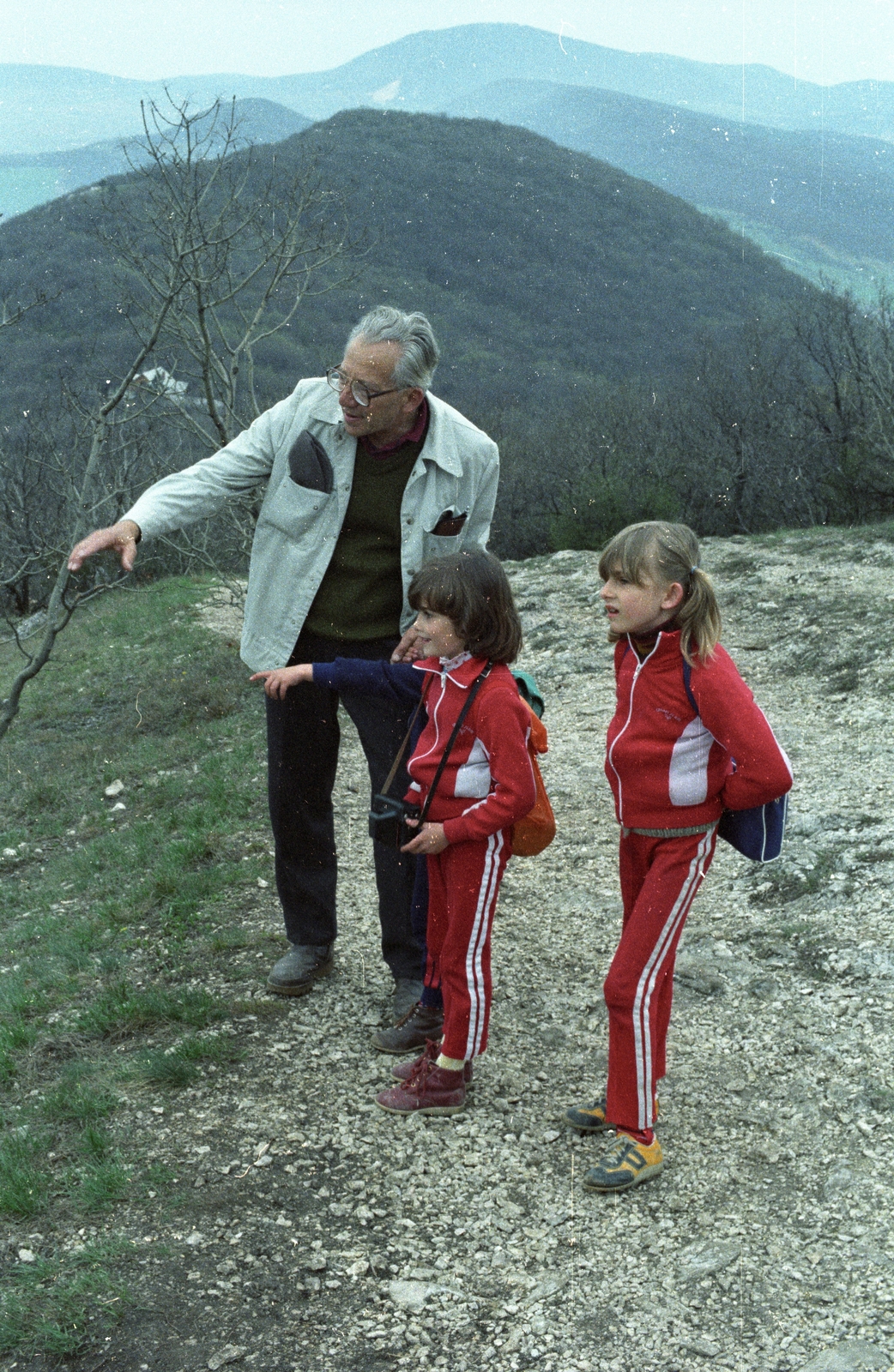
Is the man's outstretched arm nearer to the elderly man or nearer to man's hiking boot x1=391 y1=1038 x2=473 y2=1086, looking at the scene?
the elderly man

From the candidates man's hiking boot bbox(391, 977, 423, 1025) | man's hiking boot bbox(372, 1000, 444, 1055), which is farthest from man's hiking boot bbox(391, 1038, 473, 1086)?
man's hiking boot bbox(391, 977, 423, 1025)

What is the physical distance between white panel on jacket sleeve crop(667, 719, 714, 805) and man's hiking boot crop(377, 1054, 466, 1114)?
117cm

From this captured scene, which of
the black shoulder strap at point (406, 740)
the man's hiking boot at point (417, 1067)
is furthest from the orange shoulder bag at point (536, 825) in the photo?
the man's hiking boot at point (417, 1067)

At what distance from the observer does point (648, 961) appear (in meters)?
2.71

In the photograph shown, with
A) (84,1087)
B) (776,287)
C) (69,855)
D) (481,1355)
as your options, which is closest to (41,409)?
(69,855)

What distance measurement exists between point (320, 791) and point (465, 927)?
0.96 m

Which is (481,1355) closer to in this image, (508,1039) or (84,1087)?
(508,1039)

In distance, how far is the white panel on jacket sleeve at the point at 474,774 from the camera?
289cm

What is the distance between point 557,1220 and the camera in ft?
9.28

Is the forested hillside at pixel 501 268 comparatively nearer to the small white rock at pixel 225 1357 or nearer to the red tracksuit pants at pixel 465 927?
the red tracksuit pants at pixel 465 927

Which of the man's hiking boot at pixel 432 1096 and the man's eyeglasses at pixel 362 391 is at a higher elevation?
the man's eyeglasses at pixel 362 391

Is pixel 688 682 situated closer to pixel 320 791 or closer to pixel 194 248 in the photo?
pixel 320 791

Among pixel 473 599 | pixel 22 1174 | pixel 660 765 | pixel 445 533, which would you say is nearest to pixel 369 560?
pixel 445 533

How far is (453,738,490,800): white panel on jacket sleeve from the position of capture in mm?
2889
